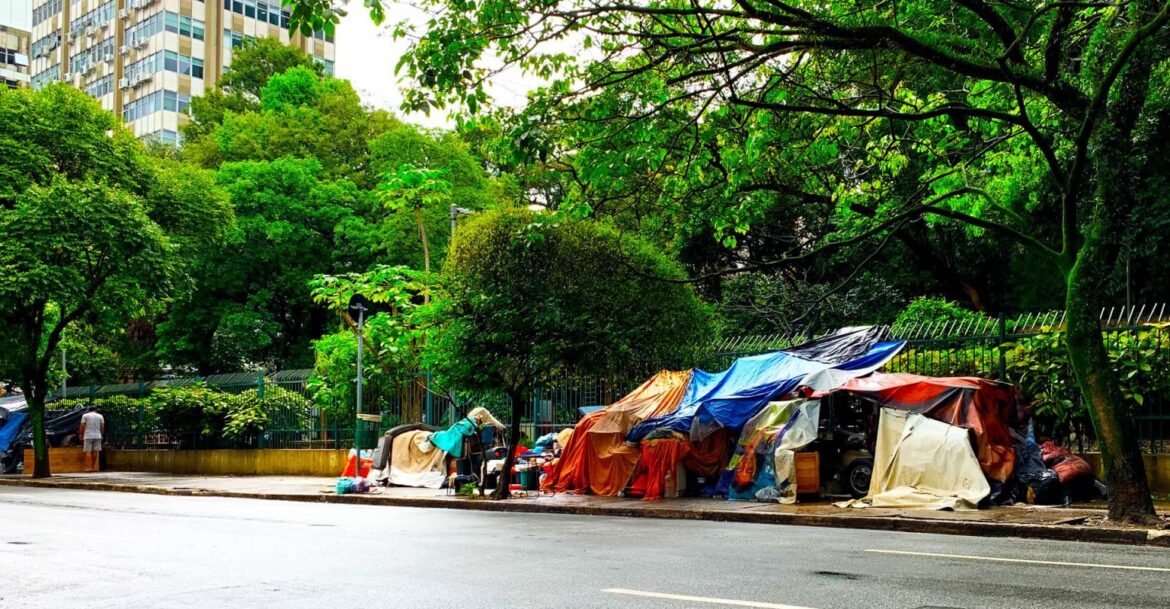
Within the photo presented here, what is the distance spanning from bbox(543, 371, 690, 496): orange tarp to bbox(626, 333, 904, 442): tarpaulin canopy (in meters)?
0.32

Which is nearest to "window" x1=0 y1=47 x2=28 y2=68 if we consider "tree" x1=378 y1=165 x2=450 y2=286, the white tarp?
"tree" x1=378 y1=165 x2=450 y2=286

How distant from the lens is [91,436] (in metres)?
32.3

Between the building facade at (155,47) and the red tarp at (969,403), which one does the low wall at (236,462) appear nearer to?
the red tarp at (969,403)

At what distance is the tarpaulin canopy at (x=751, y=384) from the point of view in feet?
58.0

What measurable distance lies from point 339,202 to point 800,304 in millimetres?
19628

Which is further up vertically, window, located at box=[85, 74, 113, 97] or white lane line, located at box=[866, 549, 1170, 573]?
window, located at box=[85, 74, 113, 97]

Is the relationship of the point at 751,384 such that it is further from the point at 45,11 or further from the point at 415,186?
the point at 45,11

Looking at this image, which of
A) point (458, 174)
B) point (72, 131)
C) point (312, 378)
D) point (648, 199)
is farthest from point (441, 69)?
point (458, 174)

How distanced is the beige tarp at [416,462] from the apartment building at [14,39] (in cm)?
8242

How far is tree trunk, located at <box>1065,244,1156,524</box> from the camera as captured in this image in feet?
41.8

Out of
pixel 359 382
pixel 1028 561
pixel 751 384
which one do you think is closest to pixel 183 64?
pixel 359 382

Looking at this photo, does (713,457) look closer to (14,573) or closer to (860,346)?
(860,346)

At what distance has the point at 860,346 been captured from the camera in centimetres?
1838

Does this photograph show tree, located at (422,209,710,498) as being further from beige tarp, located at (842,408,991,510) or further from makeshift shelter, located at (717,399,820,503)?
beige tarp, located at (842,408,991,510)
